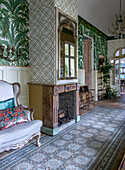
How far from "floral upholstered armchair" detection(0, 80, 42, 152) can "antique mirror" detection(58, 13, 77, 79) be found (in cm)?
116

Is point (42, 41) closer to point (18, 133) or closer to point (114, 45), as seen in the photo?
point (18, 133)

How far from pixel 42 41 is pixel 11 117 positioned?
190 centimetres

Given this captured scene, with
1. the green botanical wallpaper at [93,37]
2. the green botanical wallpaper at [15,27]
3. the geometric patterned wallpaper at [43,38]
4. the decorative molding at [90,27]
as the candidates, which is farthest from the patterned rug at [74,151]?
the decorative molding at [90,27]

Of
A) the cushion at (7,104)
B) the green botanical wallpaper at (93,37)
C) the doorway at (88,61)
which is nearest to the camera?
the cushion at (7,104)

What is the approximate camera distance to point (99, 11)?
6.54 m

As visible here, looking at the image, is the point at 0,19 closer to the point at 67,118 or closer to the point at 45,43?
the point at 45,43

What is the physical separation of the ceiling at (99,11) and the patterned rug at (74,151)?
Answer: 4.23 meters

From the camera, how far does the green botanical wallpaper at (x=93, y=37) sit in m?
6.02

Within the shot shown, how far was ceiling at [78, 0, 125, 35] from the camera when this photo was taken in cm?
569

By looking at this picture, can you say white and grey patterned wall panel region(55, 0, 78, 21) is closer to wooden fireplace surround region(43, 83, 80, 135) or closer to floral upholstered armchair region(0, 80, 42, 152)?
wooden fireplace surround region(43, 83, 80, 135)

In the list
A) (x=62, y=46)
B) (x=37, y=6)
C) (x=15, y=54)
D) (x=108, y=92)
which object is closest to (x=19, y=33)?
(x=15, y=54)

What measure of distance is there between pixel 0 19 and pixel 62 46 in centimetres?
146

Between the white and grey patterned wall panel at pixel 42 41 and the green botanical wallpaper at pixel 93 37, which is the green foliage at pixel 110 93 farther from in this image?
the white and grey patterned wall panel at pixel 42 41

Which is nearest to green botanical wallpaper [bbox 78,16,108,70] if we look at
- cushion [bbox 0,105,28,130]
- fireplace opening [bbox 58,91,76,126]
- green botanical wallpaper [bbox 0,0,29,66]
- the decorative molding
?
the decorative molding
